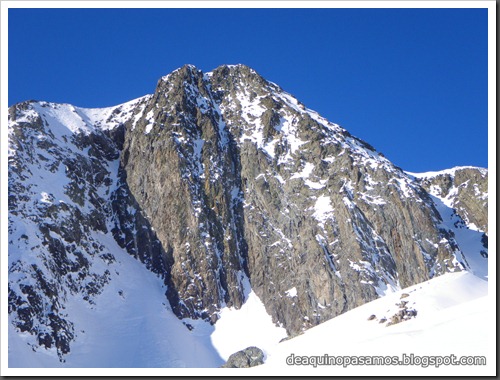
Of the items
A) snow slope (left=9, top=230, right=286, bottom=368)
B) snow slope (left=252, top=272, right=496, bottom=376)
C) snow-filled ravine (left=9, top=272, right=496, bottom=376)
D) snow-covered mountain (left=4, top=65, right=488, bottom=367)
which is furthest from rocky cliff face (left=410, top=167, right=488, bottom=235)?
snow slope (left=252, top=272, right=496, bottom=376)

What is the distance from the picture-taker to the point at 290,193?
112 m

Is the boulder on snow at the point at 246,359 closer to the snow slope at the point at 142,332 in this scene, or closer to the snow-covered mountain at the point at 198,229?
the snow slope at the point at 142,332

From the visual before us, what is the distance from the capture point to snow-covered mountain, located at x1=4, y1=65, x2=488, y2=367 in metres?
92.6

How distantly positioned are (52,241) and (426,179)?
83.0 m

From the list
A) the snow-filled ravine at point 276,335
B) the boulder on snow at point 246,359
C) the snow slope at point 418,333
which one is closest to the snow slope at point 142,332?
the snow-filled ravine at point 276,335

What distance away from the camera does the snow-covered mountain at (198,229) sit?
92562 mm

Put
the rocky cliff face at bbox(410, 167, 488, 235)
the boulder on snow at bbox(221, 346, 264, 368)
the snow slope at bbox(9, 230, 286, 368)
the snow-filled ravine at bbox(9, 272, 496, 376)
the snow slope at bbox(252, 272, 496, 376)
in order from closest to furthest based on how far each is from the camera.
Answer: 1. the snow slope at bbox(252, 272, 496, 376)
2. the snow-filled ravine at bbox(9, 272, 496, 376)
3. the boulder on snow at bbox(221, 346, 264, 368)
4. the snow slope at bbox(9, 230, 286, 368)
5. the rocky cliff face at bbox(410, 167, 488, 235)

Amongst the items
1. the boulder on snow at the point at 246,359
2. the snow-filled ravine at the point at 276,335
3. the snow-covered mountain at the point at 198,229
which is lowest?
the boulder on snow at the point at 246,359

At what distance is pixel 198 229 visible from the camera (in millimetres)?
109688

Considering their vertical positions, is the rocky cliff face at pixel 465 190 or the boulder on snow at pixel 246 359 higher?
the rocky cliff face at pixel 465 190

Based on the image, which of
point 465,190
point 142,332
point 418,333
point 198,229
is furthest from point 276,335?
point 465,190

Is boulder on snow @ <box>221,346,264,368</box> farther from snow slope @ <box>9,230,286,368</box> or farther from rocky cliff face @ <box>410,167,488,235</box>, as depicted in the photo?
rocky cliff face @ <box>410,167,488,235</box>

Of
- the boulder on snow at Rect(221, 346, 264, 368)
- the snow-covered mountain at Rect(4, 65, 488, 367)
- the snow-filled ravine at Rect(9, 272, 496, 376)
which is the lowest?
the boulder on snow at Rect(221, 346, 264, 368)

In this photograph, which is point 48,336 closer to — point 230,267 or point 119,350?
point 119,350
